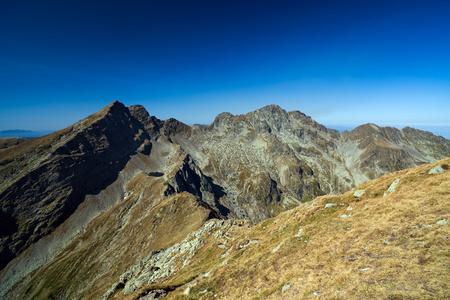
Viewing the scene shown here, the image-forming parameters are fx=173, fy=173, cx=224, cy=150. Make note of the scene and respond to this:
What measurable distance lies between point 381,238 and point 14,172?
850 ft

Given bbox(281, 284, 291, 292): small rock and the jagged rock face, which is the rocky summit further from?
the jagged rock face

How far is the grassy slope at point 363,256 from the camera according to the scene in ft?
37.6

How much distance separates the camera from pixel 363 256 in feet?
49.3

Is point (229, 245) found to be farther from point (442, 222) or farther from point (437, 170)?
point (437, 170)

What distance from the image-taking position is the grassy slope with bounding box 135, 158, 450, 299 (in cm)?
1146

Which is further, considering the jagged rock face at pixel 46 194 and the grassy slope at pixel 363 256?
the jagged rock face at pixel 46 194

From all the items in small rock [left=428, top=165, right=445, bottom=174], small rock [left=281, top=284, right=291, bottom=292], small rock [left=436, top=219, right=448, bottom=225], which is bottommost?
small rock [left=281, top=284, right=291, bottom=292]

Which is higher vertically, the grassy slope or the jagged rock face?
the grassy slope

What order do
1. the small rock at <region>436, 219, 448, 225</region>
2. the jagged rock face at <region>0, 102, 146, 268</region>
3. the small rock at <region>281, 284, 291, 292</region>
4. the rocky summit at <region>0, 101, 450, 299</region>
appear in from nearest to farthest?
1. the rocky summit at <region>0, 101, 450, 299</region>
2. the small rock at <region>281, 284, 291, 292</region>
3. the small rock at <region>436, 219, 448, 225</region>
4. the jagged rock face at <region>0, 102, 146, 268</region>

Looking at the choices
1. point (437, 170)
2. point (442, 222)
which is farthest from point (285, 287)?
point (437, 170)

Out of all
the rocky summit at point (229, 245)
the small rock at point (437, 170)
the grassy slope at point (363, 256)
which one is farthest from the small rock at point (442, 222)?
the small rock at point (437, 170)

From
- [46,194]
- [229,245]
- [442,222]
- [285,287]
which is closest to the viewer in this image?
[285,287]

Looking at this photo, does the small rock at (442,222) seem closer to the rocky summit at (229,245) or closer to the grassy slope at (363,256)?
the rocky summit at (229,245)

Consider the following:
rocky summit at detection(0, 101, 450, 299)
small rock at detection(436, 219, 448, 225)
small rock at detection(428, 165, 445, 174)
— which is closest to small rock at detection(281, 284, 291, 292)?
rocky summit at detection(0, 101, 450, 299)
